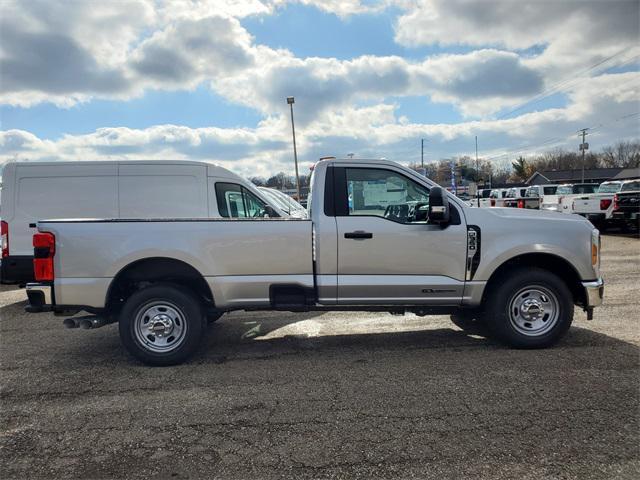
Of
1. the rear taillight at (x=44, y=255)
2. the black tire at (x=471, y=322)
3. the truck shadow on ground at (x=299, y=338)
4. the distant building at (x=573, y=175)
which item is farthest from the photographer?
the distant building at (x=573, y=175)

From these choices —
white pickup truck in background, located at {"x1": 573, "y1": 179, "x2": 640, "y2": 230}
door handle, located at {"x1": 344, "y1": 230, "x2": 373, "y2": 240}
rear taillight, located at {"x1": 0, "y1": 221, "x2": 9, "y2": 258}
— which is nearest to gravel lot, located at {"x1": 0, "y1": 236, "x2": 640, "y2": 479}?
door handle, located at {"x1": 344, "y1": 230, "x2": 373, "y2": 240}

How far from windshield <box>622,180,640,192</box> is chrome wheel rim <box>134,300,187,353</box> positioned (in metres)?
21.5

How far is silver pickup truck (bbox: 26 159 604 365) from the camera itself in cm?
468

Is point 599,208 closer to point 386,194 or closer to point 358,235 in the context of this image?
point 386,194

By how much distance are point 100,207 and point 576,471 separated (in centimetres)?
809

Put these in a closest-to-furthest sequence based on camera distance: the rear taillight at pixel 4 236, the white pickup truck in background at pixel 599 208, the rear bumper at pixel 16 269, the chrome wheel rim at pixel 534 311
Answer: the chrome wheel rim at pixel 534 311 → the rear bumper at pixel 16 269 → the rear taillight at pixel 4 236 → the white pickup truck in background at pixel 599 208

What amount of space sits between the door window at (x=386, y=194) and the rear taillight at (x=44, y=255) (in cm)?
307

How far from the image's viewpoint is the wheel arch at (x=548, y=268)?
491 cm

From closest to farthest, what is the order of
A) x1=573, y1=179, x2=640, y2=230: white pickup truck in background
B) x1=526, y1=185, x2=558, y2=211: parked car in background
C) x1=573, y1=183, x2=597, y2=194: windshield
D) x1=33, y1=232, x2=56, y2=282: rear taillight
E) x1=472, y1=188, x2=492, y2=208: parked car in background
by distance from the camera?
x1=33, y1=232, x2=56, y2=282: rear taillight < x1=472, y1=188, x2=492, y2=208: parked car in background < x1=573, y1=179, x2=640, y2=230: white pickup truck in background < x1=526, y1=185, x2=558, y2=211: parked car in background < x1=573, y1=183, x2=597, y2=194: windshield

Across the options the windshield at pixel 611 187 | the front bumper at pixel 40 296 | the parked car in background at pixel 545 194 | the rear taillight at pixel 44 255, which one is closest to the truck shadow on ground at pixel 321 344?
the front bumper at pixel 40 296

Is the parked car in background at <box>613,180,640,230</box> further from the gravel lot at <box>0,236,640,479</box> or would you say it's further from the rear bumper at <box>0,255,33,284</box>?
the rear bumper at <box>0,255,33,284</box>

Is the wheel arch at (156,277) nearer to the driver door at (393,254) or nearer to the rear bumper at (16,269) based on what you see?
the driver door at (393,254)

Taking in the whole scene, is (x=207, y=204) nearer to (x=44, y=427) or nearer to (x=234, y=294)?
(x=234, y=294)

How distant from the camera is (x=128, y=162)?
8398 mm
